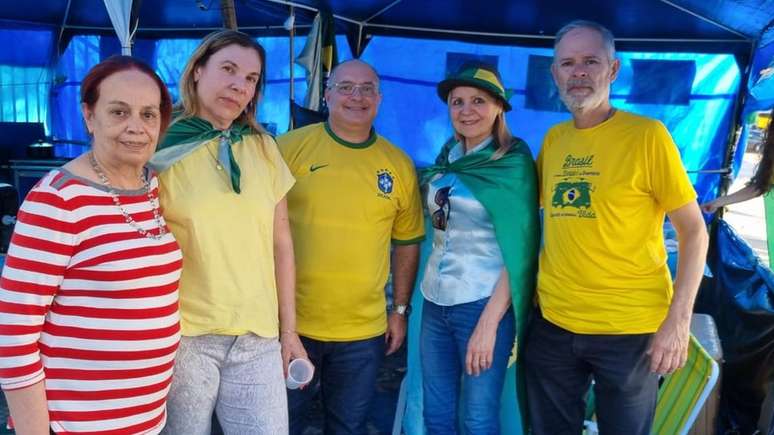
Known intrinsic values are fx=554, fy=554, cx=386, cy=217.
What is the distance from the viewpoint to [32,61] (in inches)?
286

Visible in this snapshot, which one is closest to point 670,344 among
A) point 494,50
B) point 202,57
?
point 202,57

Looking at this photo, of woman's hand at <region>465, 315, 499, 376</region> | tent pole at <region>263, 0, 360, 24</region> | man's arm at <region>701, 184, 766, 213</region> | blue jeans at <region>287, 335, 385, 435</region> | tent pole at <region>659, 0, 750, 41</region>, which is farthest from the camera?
tent pole at <region>263, 0, 360, 24</region>

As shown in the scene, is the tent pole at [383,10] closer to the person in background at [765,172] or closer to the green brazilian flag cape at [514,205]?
the person in background at [765,172]

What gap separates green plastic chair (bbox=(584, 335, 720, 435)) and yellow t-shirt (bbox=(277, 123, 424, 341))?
1.29 meters

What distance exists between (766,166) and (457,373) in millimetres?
2354

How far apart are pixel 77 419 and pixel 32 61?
7539 millimetres

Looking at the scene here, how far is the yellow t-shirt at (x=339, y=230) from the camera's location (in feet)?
6.84

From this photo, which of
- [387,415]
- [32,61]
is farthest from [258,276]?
[32,61]

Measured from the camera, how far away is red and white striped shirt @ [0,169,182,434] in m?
1.21

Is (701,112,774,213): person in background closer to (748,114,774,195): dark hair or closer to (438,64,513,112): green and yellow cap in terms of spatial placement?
(748,114,774,195): dark hair

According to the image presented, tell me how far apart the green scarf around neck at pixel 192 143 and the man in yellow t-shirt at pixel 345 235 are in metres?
0.45

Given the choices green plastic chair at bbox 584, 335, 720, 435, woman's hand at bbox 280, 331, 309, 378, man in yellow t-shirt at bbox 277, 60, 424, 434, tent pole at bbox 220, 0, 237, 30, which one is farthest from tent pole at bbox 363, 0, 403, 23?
woman's hand at bbox 280, 331, 309, 378

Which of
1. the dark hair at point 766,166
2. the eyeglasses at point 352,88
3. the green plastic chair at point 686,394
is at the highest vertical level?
the eyeglasses at point 352,88

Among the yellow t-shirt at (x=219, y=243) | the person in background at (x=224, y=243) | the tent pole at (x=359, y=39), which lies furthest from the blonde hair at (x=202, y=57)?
the tent pole at (x=359, y=39)
